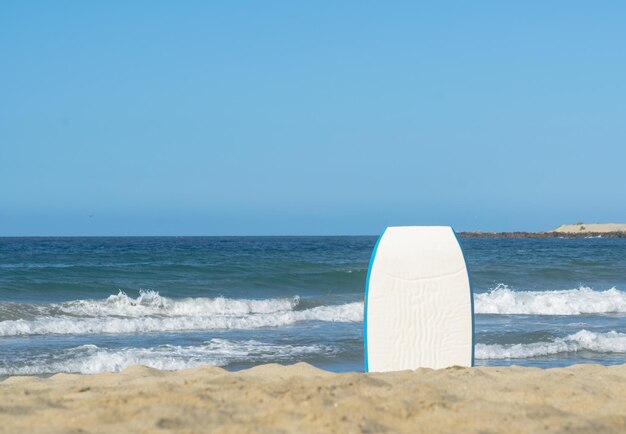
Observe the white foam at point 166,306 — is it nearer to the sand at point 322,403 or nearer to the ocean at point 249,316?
the ocean at point 249,316

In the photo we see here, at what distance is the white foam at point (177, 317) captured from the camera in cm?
1244

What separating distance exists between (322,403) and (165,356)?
5.63 metres

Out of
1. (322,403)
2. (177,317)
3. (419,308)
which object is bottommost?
(177,317)

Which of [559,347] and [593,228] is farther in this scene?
[593,228]

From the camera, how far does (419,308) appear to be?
6.36 meters

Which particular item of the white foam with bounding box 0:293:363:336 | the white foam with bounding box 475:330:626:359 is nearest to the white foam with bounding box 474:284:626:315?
the white foam with bounding box 0:293:363:336

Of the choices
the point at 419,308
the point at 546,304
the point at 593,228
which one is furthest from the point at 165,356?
the point at 593,228

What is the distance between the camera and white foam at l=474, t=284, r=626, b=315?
15.9 meters

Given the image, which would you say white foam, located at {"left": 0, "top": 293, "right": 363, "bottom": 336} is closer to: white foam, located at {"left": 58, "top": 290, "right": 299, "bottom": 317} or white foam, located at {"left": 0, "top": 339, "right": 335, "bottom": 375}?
white foam, located at {"left": 58, "top": 290, "right": 299, "bottom": 317}

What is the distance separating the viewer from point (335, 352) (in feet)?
32.5

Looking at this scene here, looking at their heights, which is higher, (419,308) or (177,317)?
(419,308)

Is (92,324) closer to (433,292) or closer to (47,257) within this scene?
Result: (433,292)

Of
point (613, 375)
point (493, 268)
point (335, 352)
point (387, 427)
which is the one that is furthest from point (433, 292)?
point (493, 268)

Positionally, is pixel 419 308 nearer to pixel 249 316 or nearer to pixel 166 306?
pixel 249 316
